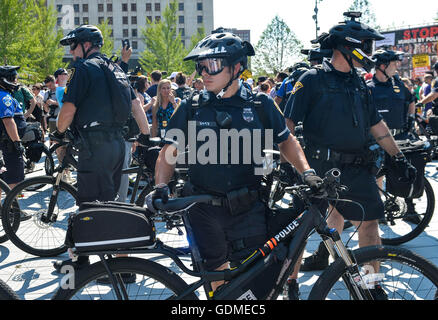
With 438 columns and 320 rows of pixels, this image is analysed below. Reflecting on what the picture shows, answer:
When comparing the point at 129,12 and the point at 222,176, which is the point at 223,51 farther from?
the point at 129,12

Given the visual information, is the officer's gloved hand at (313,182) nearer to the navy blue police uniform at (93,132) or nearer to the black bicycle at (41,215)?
the navy blue police uniform at (93,132)

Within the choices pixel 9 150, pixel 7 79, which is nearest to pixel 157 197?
pixel 9 150

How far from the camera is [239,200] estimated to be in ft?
8.80

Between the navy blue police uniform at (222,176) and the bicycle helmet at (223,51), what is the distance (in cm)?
15

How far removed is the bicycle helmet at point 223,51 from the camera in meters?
2.70

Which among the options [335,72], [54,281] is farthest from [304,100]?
[54,281]

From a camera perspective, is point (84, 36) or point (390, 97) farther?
point (390, 97)

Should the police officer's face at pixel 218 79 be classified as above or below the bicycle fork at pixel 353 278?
above

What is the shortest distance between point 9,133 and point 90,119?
7.10 ft

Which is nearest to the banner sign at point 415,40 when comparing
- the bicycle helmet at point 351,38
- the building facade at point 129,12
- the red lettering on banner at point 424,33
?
the red lettering on banner at point 424,33

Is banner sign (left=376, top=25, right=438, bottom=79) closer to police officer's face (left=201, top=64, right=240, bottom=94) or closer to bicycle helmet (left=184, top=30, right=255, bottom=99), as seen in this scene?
bicycle helmet (left=184, top=30, right=255, bottom=99)

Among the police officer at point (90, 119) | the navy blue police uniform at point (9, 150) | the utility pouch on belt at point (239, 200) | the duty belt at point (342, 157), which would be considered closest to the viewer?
the utility pouch on belt at point (239, 200)

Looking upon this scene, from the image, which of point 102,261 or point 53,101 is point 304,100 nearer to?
point 102,261

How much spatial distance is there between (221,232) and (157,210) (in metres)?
0.54
